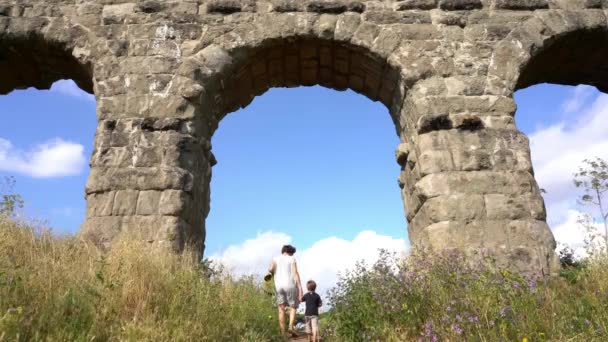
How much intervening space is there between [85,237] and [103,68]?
2175 mm

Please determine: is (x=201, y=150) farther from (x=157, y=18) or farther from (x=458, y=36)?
(x=458, y=36)

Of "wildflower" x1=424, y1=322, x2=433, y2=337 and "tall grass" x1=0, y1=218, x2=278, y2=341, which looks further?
"wildflower" x1=424, y1=322, x2=433, y2=337

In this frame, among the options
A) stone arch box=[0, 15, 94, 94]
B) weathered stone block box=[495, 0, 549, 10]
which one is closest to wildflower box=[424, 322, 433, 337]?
weathered stone block box=[495, 0, 549, 10]

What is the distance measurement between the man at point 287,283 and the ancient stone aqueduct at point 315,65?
1075 mm

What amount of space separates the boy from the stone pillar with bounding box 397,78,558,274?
64.8 inches

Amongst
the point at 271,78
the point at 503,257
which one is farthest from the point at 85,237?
the point at 503,257

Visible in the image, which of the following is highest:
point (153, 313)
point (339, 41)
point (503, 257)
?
point (339, 41)

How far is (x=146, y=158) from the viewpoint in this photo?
5.67 meters

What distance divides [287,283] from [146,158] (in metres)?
2.34

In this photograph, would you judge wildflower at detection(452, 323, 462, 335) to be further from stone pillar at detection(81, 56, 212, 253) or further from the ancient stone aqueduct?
stone pillar at detection(81, 56, 212, 253)

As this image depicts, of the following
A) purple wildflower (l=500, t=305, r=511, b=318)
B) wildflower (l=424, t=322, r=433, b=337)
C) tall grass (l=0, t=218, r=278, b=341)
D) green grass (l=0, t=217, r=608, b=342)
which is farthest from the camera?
wildflower (l=424, t=322, r=433, b=337)

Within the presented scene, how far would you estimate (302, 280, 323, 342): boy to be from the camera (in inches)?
248

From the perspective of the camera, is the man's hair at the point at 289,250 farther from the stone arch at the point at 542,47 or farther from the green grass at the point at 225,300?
the stone arch at the point at 542,47

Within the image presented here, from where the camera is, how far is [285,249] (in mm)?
6473
